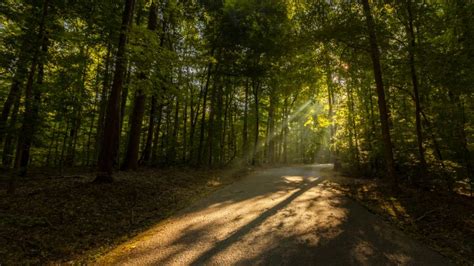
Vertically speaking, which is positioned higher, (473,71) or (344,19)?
(344,19)

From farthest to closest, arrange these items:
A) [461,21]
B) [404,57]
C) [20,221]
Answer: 1. [404,57]
2. [461,21]
3. [20,221]

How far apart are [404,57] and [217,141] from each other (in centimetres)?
1724

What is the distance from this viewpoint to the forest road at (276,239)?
4.26m

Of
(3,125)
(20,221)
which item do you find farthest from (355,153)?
(3,125)

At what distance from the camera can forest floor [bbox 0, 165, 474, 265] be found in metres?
4.42

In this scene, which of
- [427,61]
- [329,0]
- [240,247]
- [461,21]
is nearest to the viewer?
[240,247]

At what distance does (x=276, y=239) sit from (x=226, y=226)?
1.32m

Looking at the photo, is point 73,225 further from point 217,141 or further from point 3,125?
point 217,141

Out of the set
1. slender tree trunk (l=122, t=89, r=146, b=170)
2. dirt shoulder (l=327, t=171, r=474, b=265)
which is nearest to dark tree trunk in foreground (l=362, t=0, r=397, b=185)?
dirt shoulder (l=327, t=171, r=474, b=265)

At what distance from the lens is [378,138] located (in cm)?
1144

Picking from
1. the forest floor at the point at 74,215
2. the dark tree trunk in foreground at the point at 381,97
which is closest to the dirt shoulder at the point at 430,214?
the dark tree trunk in foreground at the point at 381,97

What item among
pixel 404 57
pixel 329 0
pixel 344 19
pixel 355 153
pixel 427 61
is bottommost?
pixel 355 153

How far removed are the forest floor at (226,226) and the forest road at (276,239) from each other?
0.07 ft

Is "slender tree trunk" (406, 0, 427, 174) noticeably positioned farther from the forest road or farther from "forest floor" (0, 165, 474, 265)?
the forest road
